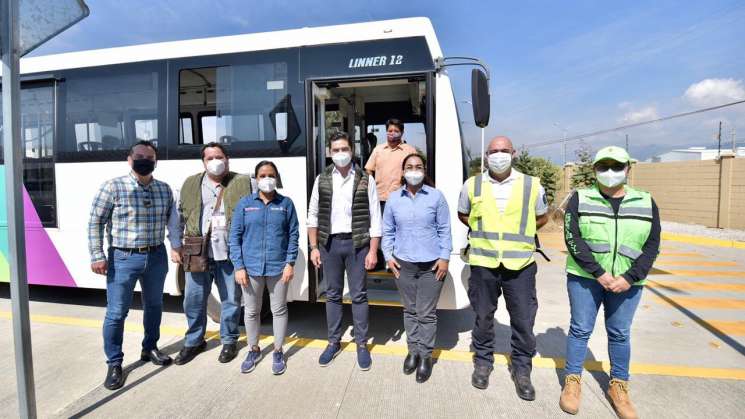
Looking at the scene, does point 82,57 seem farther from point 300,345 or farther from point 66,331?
point 300,345

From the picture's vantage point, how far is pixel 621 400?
2842mm

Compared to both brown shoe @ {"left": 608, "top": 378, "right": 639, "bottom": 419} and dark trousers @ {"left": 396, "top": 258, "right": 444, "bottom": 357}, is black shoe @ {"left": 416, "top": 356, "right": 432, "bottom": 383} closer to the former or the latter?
dark trousers @ {"left": 396, "top": 258, "right": 444, "bottom": 357}

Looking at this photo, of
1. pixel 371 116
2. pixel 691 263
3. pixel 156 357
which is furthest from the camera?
pixel 691 263

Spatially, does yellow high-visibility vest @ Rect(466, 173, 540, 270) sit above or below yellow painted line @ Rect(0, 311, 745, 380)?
above

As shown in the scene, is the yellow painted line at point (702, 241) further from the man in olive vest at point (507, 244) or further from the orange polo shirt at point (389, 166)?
the orange polo shirt at point (389, 166)

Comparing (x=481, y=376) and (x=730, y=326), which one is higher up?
(x=481, y=376)

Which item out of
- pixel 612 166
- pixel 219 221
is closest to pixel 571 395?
pixel 612 166

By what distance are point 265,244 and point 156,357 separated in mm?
1529

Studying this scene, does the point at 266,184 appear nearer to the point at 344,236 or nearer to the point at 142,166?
the point at 344,236

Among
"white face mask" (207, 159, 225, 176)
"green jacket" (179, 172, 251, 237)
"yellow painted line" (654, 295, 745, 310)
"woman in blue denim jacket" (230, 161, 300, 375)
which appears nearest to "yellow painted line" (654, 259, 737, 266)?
"yellow painted line" (654, 295, 745, 310)

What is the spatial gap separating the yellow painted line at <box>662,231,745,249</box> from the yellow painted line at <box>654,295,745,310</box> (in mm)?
5800

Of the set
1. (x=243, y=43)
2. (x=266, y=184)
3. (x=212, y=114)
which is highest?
(x=243, y=43)

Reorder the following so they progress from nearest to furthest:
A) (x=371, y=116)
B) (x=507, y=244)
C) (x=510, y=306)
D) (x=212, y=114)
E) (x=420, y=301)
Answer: (x=507, y=244), (x=510, y=306), (x=420, y=301), (x=212, y=114), (x=371, y=116)

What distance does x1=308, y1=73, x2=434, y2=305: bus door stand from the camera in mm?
3945
